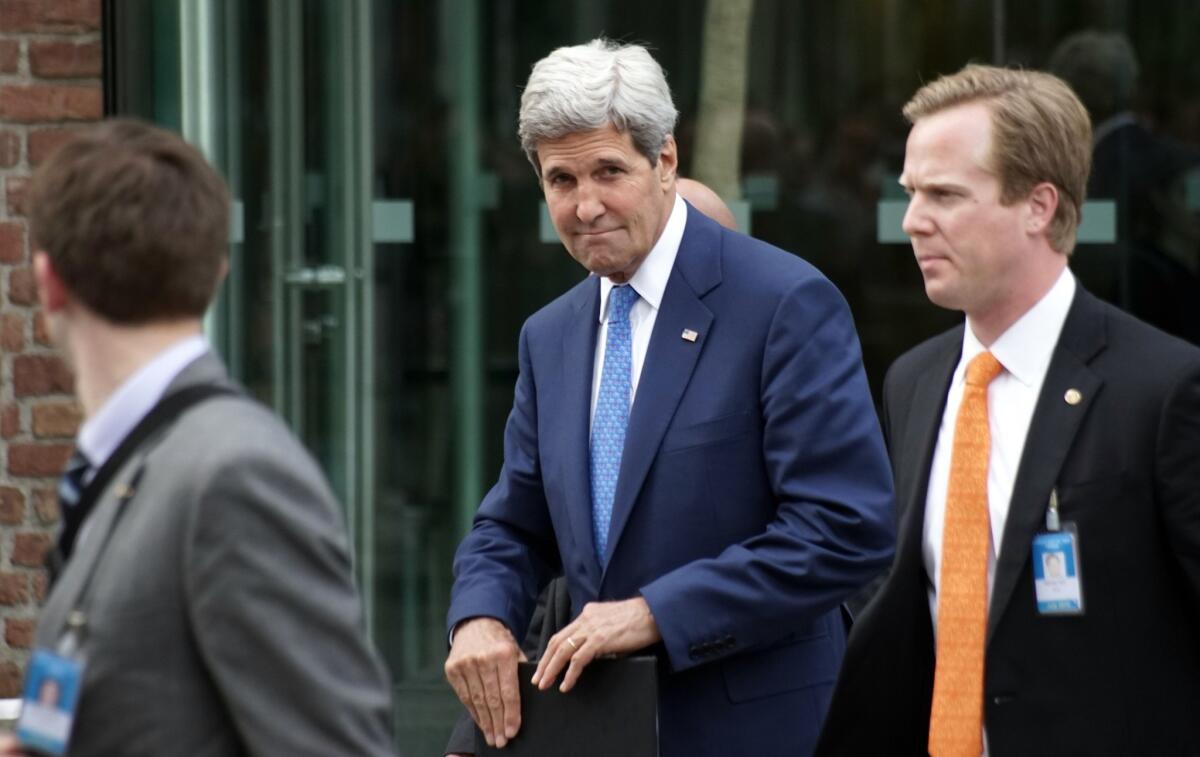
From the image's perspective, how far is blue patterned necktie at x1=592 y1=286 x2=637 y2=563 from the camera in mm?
3324

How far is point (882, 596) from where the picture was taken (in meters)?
3.21

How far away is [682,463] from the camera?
3.25 metres

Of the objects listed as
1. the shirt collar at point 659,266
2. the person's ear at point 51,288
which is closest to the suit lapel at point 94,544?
the person's ear at point 51,288

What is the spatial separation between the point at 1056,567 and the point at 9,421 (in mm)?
3773

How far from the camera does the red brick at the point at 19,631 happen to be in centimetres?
598

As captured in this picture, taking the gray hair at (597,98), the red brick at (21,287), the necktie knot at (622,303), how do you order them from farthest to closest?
the red brick at (21,287) < the necktie knot at (622,303) < the gray hair at (597,98)

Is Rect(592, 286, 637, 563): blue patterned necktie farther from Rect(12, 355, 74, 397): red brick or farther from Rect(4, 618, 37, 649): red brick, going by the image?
Rect(4, 618, 37, 649): red brick

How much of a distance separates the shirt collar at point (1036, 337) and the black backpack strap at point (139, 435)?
1357 millimetres

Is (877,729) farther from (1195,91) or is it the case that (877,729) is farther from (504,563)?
(1195,91)

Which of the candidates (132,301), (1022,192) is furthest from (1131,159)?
(132,301)

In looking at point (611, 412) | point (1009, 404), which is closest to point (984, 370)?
point (1009, 404)

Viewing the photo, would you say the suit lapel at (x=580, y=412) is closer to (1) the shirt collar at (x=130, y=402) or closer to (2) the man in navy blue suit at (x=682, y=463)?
(2) the man in navy blue suit at (x=682, y=463)

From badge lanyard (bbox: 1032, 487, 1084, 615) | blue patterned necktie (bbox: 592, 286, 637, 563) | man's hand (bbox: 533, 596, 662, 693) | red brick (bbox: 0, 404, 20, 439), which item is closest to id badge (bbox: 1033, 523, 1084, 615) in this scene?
badge lanyard (bbox: 1032, 487, 1084, 615)

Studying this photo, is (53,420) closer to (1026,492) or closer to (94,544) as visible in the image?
(1026,492)
